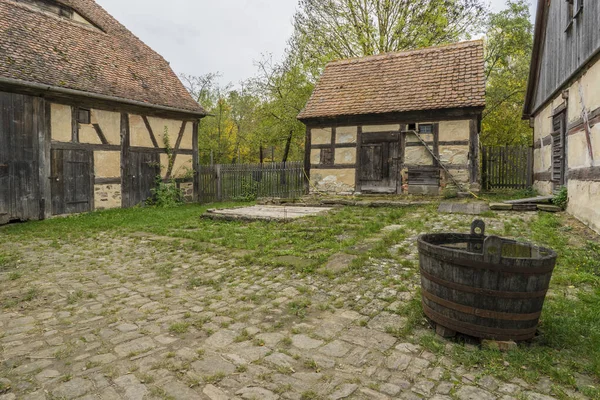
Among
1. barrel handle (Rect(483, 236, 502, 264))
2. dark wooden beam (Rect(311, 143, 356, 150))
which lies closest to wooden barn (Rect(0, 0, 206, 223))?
dark wooden beam (Rect(311, 143, 356, 150))

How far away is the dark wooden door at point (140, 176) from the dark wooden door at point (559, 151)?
39.4 feet

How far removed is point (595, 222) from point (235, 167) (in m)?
11.1

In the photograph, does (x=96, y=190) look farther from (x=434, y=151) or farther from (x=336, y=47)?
(x=336, y=47)

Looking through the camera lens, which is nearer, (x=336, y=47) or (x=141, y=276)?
(x=141, y=276)

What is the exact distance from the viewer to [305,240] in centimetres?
624

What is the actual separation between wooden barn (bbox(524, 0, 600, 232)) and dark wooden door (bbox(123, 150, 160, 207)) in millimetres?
11847

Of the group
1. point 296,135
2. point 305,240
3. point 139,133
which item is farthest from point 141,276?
point 296,135

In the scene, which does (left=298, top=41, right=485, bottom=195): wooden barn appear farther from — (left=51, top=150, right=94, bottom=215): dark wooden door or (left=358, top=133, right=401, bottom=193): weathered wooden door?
(left=51, top=150, right=94, bottom=215): dark wooden door

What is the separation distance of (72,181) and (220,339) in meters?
9.77

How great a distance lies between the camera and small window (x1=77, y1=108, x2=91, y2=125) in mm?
10742

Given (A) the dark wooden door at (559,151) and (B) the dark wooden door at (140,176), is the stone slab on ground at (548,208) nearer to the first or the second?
(A) the dark wooden door at (559,151)

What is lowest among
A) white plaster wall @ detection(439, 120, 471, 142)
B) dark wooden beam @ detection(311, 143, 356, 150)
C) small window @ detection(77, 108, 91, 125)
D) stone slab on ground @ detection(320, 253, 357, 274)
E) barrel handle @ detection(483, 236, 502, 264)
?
stone slab on ground @ detection(320, 253, 357, 274)

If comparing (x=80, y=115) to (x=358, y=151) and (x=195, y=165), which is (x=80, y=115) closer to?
(x=195, y=165)

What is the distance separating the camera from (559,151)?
9.75 metres
